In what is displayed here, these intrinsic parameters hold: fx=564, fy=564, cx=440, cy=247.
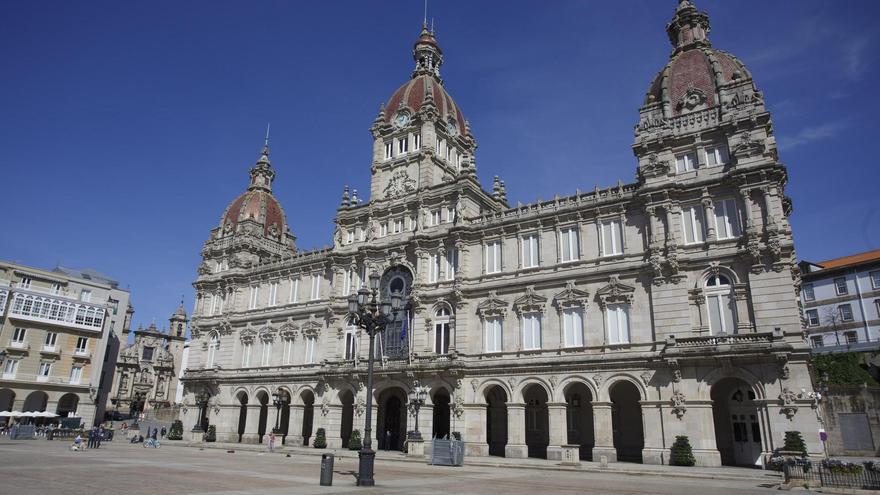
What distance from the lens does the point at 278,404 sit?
49.2m

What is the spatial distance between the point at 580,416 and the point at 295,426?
25.7 meters

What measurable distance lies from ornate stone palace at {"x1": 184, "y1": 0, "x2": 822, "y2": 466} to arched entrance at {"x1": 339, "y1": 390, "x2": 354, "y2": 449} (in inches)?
6.7

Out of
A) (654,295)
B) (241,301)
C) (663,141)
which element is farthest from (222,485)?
(241,301)

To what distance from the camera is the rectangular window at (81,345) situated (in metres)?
64.9

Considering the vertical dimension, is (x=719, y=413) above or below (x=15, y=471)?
above

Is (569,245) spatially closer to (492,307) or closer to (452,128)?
(492,307)

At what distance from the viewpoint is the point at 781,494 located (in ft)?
61.9

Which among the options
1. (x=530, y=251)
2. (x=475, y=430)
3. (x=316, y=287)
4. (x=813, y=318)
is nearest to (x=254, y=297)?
(x=316, y=287)

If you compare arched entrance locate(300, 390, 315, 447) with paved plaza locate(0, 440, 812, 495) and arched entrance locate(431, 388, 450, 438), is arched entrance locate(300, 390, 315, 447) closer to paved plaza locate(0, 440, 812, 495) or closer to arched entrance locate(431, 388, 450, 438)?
arched entrance locate(431, 388, 450, 438)

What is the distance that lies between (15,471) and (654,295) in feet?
108

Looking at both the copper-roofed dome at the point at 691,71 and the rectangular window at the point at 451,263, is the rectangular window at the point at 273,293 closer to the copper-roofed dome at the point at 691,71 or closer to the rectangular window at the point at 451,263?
the rectangular window at the point at 451,263

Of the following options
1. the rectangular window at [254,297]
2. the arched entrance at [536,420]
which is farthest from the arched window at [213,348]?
the arched entrance at [536,420]

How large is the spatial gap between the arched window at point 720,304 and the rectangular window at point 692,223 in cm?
275

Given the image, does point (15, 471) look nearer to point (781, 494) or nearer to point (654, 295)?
point (781, 494)
